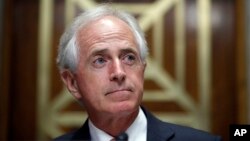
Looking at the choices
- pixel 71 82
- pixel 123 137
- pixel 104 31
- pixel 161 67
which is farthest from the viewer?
pixel 161 67

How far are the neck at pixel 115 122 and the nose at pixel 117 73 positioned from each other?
0.34 feet

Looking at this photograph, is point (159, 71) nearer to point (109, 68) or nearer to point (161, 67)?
point (161, 67)

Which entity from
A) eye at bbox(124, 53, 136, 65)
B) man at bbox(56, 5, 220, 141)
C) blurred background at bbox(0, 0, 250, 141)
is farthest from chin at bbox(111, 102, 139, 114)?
blurred background at bbox(0, 0, 250, 141)

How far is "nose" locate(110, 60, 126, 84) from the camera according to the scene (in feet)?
3.80

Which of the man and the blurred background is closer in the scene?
the man

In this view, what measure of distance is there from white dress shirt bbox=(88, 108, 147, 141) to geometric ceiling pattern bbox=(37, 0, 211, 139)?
3.52 ft

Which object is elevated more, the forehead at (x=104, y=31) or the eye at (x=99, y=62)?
the forehead at (x=104, y=31)

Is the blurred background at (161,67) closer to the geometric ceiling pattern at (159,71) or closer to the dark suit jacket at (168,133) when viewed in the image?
the geometric ceiling pattern at (159,71)

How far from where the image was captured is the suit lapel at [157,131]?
4.07 feet

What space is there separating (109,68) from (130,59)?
58 millimetres

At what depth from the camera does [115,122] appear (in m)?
1.23

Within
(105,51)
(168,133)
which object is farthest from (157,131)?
(105,51)

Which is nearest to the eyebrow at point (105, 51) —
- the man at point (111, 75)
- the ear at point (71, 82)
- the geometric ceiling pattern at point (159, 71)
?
the man at point (111, 75)

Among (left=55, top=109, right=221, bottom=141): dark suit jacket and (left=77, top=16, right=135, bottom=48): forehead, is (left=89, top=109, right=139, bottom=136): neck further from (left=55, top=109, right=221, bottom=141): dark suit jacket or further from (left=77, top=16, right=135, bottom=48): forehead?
(left=77, top=16, right=135, bottom=48): forehead
